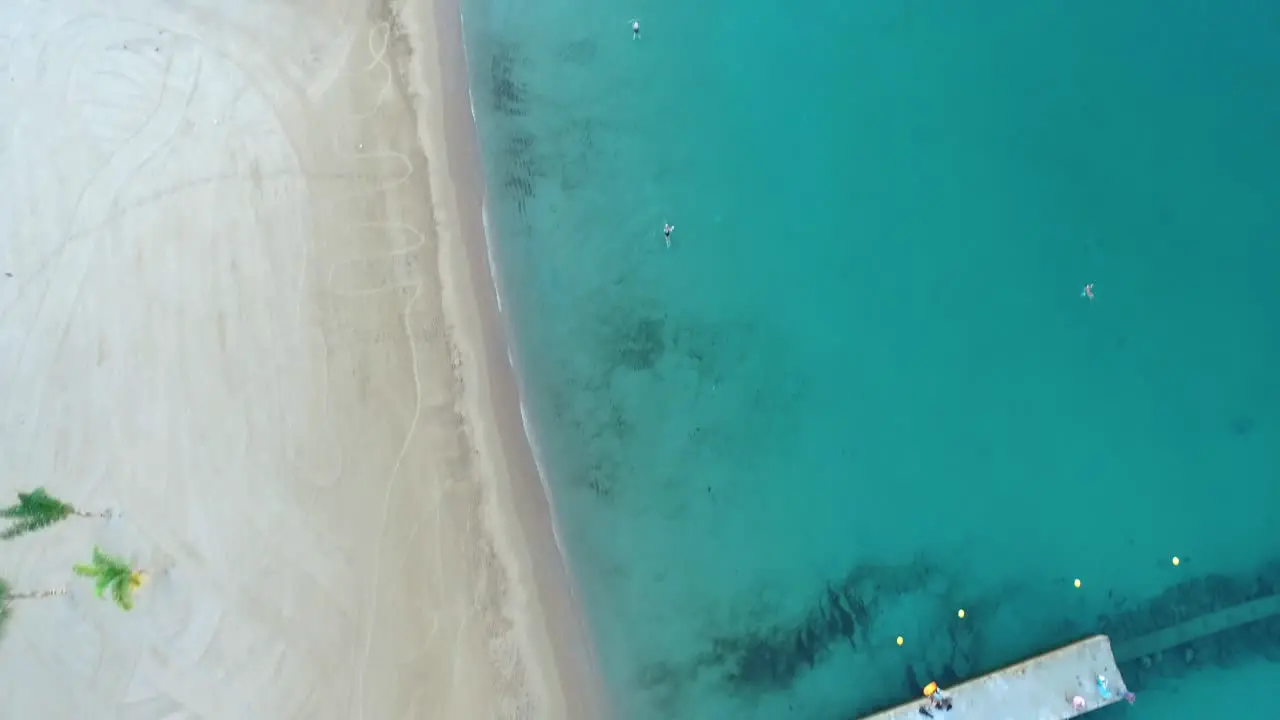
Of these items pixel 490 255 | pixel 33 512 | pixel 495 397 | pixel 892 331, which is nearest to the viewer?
pixel 33 512

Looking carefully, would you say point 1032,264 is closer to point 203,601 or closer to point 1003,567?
point 1003,567

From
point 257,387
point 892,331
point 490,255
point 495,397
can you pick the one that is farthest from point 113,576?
point 892,331

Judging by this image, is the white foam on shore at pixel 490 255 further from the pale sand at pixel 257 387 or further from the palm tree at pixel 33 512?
the palm tree at pixel 33 512

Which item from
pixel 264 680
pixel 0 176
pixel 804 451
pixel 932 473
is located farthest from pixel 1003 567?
pixel 0 176

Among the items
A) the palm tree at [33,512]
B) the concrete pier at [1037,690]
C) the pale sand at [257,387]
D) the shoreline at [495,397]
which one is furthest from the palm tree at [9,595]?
the concrete pier at [1037,690]

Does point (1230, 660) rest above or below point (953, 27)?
below

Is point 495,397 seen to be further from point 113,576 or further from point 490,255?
point 113,576

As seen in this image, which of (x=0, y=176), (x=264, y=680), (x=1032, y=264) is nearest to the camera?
(x=264, y=680)
